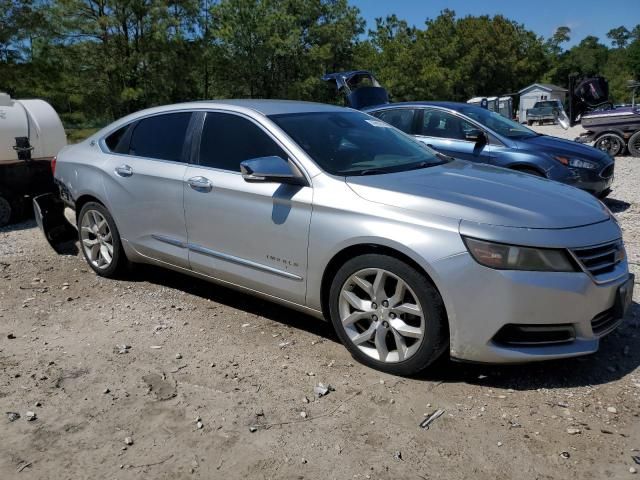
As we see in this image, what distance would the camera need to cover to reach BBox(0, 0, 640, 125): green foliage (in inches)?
931

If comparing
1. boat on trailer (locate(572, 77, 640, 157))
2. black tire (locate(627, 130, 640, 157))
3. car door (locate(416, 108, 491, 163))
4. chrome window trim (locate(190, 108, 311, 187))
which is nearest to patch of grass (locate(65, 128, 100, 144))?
car door (locate(416, 108, 491, 163))

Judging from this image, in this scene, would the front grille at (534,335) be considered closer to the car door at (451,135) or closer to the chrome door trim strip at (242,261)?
the chrome door trim strip at (242,261)

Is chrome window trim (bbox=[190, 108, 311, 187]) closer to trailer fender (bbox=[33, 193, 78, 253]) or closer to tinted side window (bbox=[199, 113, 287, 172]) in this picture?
tinted side window (bbox=[199, 113, 287, 172])

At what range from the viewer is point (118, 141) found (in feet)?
17.1

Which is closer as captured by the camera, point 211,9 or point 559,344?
point 559,344

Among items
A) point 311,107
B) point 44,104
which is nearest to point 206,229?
point 311,107

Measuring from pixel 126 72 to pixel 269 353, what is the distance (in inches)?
975

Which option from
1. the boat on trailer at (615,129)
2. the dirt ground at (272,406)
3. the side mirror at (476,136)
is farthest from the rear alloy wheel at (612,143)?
the dirt ground at (272,406)

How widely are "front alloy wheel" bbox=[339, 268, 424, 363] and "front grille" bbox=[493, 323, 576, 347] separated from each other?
0.44 meters

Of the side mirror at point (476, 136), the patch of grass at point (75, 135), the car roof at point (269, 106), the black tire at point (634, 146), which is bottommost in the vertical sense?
the patch of grass at point (75, 135)

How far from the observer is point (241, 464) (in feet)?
8.81

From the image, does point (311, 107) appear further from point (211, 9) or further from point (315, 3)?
point (315, 3)

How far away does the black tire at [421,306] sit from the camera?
10.5ft

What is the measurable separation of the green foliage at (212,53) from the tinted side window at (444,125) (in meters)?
17.1
